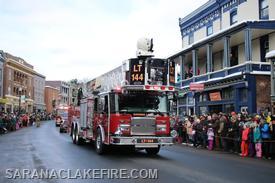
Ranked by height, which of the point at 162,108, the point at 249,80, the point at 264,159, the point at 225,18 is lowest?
the point at 264,159

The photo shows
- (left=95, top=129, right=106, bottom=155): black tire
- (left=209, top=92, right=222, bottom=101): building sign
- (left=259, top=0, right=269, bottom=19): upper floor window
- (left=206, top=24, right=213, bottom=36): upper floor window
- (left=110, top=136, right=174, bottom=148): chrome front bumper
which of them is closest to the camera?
(left=110, top=136, right=174, bottom=148): chrome front bumper

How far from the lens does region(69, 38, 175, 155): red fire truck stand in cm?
1448

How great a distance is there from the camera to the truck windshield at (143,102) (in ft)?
48.7

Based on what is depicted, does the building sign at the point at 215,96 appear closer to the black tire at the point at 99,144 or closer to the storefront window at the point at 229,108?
the storefront window at the point at 229,108

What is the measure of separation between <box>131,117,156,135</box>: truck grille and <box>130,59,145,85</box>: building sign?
1375 mm

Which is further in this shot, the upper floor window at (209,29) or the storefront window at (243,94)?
the upper floor window at (209,29)

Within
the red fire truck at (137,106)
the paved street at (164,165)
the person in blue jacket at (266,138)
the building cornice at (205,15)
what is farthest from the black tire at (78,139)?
the building cornice at (205,15)

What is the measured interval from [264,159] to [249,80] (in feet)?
31.7

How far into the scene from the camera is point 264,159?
50.2ft

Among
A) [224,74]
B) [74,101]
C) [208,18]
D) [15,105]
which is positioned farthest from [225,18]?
[15,105]

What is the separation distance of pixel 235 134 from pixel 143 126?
542cm

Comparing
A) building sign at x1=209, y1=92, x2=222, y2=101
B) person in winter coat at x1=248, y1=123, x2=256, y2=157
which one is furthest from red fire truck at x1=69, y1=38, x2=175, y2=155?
building sign at x1=209, y1=92, x2=222, y2=101

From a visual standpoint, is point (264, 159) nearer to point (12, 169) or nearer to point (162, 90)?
point (162, 90)

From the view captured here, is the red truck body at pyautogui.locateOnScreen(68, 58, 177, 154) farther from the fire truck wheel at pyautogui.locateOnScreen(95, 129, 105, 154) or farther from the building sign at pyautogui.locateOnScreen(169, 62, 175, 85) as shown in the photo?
the building sign at pyautogui.locateOnScreen(169, 62, 175, 85)
